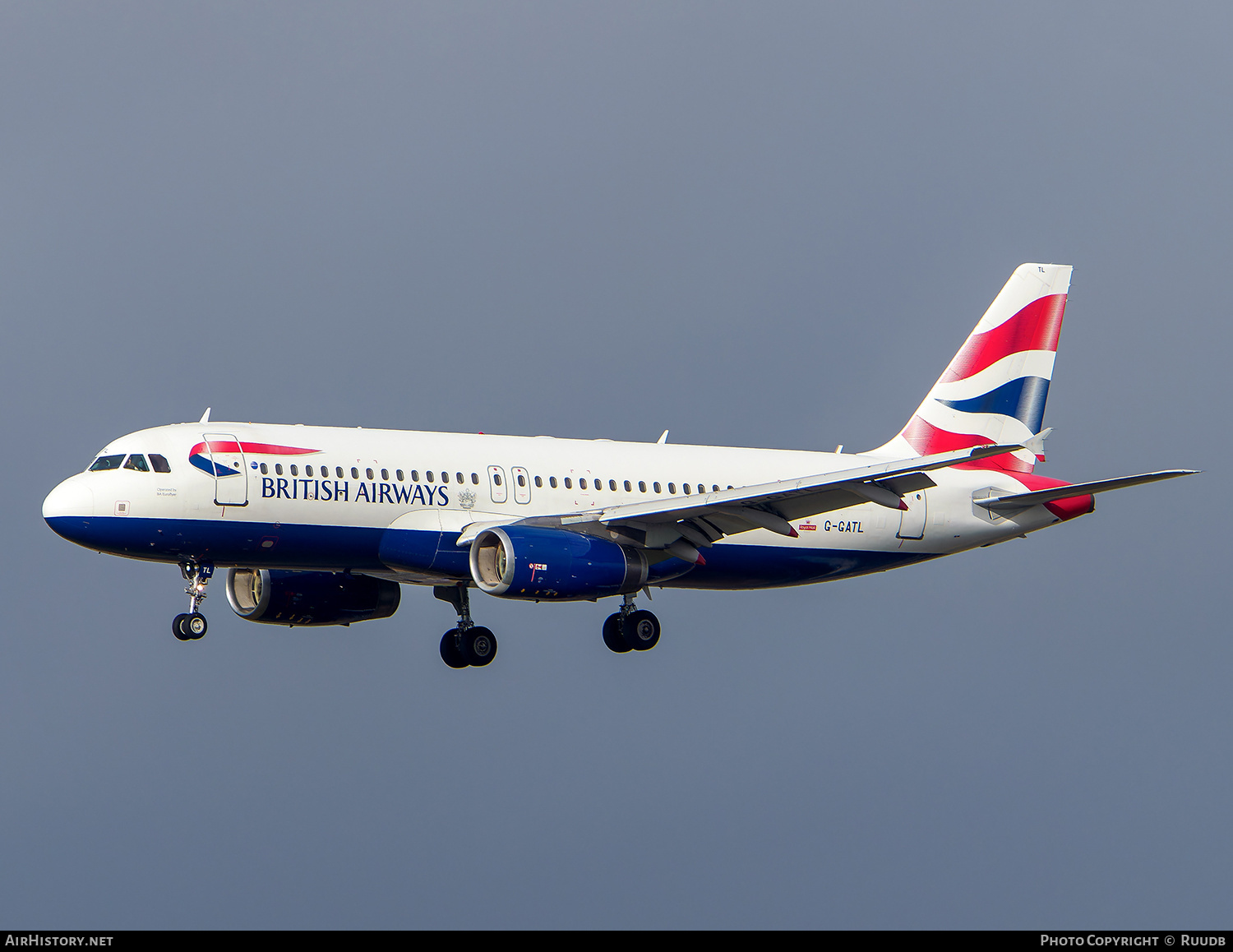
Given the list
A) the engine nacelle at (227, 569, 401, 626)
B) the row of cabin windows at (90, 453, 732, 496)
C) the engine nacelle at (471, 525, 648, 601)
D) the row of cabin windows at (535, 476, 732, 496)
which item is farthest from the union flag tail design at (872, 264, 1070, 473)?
the engine nacelle at (227, 569, 401, 626)

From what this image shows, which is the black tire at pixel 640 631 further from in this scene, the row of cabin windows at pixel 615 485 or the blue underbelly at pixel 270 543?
the row of cabin windows at pixel 615 485

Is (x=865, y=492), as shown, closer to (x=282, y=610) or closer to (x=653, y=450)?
(x=653, y=450)

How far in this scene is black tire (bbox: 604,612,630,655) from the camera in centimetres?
4441

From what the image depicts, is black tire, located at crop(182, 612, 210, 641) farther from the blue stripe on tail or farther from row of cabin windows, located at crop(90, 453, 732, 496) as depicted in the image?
the blue stripe on tail

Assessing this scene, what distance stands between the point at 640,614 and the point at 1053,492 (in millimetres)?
11477

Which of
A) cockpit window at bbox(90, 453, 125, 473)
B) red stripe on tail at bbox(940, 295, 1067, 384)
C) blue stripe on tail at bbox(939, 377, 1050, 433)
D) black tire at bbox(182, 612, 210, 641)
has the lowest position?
black tire at bbox(182, 612, 210, 641)

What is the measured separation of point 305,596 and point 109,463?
8.25 m

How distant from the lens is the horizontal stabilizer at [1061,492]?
3700cm

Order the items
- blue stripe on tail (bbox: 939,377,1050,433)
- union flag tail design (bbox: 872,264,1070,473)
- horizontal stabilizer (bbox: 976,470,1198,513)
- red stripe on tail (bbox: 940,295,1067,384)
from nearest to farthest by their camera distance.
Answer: horizontal stabilizer (bbox: 976,470,1198,513) < union flag tail design (bbox: 872,264,1070,473) < blue stripe on tail (bbox: 939,377,1050,433) < red stripe on tail (bbox: 940,295,1067,384)

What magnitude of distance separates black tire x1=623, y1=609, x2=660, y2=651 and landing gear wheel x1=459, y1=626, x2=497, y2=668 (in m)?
3.79

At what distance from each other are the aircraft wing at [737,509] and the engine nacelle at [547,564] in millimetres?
566

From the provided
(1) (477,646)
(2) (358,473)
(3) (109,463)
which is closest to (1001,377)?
(1) (477,646)

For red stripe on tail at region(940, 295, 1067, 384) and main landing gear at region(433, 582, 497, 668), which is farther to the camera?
red stripe on tail at region(940, 295, 1067, 384)

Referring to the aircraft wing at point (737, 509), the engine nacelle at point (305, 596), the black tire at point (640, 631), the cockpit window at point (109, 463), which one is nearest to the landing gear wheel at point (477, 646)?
the engine nacelle at point (305, 596)
